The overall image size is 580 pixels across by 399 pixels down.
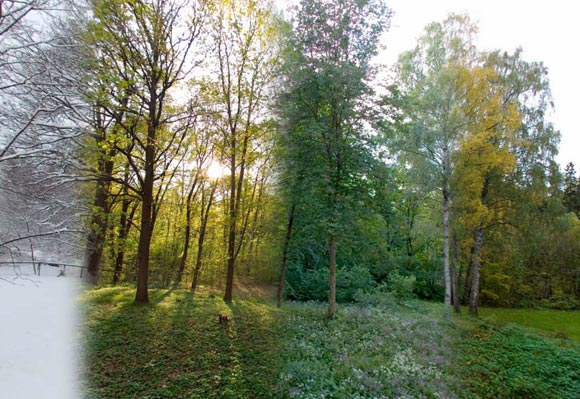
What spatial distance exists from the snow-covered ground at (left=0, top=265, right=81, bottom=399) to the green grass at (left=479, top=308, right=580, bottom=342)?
34.0 ft

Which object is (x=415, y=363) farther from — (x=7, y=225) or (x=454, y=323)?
(x=7, y=225)

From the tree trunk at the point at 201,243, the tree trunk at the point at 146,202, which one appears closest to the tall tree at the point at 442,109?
the tree trunk at the point at 201,243

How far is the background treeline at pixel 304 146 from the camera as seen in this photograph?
3059 millimetres

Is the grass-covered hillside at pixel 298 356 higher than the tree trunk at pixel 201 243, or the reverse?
the tree trunk at pixel 201 243

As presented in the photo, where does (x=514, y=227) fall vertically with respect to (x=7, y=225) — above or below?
above

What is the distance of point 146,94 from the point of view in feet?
11.8

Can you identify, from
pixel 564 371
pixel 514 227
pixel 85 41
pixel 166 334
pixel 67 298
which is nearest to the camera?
pixel 67 298

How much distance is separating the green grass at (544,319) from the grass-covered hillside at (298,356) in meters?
3.51

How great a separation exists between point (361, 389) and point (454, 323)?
4.92 m

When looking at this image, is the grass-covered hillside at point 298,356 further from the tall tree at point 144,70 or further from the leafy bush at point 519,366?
the tall tree at point 144,70

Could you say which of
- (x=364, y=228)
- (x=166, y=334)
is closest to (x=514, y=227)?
(x=364, y=228)

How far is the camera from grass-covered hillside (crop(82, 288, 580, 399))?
8.96 ft

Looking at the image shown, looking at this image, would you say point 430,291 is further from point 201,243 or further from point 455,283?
point 201,243

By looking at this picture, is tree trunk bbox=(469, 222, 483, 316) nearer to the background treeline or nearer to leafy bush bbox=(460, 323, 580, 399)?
A: the background treeline
